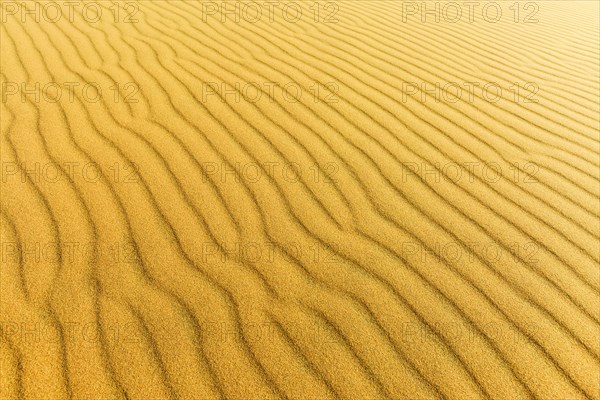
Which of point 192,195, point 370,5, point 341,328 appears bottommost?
point 341,328

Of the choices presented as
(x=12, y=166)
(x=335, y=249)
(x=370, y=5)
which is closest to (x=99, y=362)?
(x=335, y=249)

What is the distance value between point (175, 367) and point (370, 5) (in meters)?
5.65

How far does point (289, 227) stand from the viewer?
7.48 feet

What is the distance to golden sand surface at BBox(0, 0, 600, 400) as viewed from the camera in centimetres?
171

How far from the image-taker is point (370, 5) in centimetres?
623

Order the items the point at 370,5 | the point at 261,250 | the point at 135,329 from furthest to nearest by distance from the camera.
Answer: the point at 370,5
the point at 261,250
the point at 135,329

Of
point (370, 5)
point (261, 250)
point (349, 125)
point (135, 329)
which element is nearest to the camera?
point (135, 329)

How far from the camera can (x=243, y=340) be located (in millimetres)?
1774

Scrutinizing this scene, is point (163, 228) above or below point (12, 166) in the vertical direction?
below

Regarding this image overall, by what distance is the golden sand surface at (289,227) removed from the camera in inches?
67.3

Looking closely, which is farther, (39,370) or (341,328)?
(341,328)

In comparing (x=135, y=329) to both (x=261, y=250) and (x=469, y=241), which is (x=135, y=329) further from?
(x=469, y=241)

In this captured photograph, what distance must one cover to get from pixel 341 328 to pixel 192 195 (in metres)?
1.03

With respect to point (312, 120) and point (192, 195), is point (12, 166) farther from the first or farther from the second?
point (312, 120)
